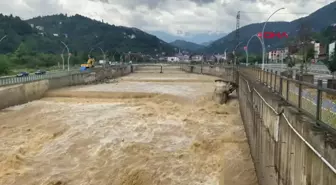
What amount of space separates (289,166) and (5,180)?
1243 centimetres

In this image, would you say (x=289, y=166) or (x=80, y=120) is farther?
(x=80, y=120)

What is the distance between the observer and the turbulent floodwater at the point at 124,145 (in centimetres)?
1616

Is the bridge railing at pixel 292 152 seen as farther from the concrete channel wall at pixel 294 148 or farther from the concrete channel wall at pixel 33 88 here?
the concrete channel wall at pixel 33 88

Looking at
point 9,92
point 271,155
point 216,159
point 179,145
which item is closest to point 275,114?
point 271,155

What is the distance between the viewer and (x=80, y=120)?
2731 cm

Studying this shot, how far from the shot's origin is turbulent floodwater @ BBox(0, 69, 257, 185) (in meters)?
16.2

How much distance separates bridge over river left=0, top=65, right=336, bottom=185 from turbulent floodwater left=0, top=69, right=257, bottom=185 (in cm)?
5

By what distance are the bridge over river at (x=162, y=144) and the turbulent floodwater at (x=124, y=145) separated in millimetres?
46

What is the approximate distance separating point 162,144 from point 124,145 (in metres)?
2.07

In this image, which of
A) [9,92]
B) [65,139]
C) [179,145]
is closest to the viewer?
[179,145]

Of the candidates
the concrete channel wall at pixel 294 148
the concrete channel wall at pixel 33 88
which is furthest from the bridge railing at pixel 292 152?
the concrete channel wall at pixel 33 88

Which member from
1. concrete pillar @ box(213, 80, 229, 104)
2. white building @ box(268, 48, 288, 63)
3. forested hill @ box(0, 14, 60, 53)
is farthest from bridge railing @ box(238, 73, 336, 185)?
forested hill @ box(0, 14, 60, 53)

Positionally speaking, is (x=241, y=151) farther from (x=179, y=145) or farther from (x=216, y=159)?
(x=179, y=145)

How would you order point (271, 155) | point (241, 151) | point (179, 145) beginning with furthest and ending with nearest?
point (179, 145), point (241, 151), point (271, 155)
